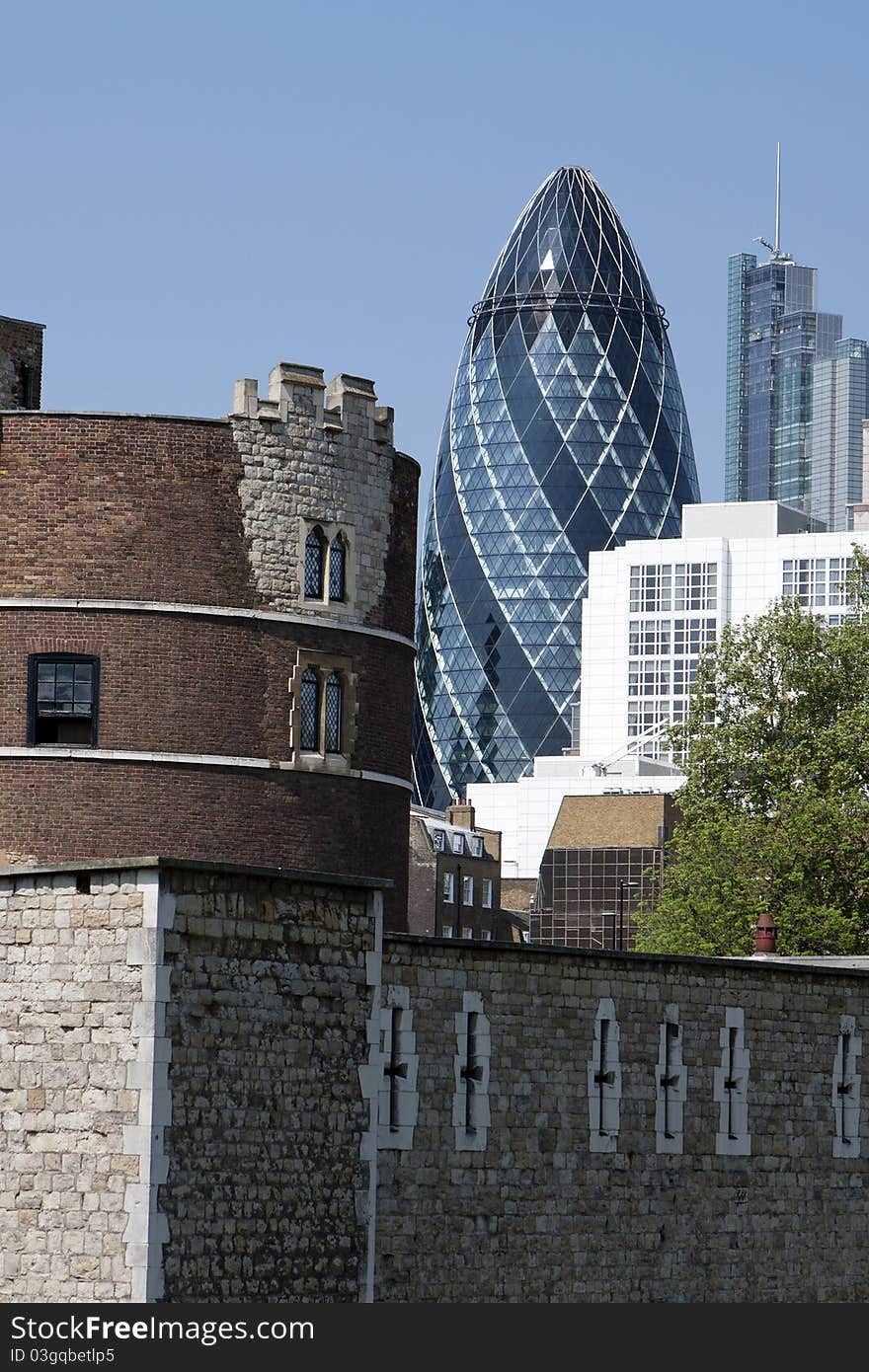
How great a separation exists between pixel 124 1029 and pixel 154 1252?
216 cm

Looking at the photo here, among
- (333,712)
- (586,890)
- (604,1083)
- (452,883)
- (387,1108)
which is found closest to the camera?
(387,1108)

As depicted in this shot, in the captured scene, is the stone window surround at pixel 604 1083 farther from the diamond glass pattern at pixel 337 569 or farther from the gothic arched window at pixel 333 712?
the diamond glass pattern at pixel 337 569

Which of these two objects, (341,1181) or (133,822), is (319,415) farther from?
(341,1181)

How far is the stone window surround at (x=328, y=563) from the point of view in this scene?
46875 mm

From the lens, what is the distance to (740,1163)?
126ft

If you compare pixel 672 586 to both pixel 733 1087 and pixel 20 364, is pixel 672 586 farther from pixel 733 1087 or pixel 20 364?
pixel 733 1087

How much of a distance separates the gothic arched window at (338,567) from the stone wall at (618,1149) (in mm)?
11822

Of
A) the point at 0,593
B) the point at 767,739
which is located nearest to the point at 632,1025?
the point at 0,593

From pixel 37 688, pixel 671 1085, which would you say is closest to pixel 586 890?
pixel 37 688

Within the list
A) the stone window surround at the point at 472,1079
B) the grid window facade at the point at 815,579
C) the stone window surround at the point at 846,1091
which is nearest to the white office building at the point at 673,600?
the grid window facade at the point at 815,579

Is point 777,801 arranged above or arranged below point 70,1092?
above

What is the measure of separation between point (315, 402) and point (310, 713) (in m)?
5.30

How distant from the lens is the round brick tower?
4481 cm

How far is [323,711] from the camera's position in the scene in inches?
1847
